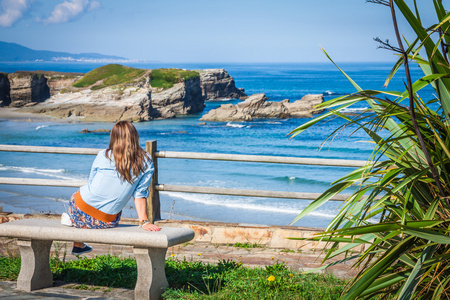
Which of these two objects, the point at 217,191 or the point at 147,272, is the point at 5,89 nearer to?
the point at 217,191

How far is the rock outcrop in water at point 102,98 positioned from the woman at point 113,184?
41738 millimetres

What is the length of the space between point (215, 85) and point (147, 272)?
70.2m

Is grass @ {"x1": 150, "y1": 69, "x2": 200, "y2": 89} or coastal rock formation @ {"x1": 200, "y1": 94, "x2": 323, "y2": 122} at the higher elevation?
grass @ {"x1": 150, "y1": 69, "x2": 200, "y2": 89}

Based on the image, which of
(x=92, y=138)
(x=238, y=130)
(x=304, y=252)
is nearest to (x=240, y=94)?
(x=238, y=130)

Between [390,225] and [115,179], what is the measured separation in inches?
95.0

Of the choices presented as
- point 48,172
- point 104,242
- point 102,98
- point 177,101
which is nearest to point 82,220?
point 104,242

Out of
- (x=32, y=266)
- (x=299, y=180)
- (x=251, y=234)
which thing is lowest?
(x=299, y=180)

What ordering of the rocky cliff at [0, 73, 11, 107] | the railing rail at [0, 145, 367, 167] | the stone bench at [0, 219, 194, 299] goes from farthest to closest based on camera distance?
the rocky cliff at [0, 73, 11, 107]
the railing rail at [0, 145, 367, 167]
the stone bench at [0, 219, 194, 299]

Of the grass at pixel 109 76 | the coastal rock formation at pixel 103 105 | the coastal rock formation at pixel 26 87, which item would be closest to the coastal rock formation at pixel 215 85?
the grass at pixel 109 76

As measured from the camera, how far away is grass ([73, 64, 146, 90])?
53375 millimetres

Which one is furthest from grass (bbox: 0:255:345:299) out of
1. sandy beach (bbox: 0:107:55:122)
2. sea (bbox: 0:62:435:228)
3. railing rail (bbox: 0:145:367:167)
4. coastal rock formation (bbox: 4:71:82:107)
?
coastal rock formation (bbox: 4:71:82:107)

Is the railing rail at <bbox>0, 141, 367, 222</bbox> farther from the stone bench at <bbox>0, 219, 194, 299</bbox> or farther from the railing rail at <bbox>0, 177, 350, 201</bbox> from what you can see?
the stone bench at <bbox>0, 219, 194, 299</bbox>

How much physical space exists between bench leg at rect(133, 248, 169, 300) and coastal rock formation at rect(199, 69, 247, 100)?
68.8 meters

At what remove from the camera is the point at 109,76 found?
56906 millimetres
